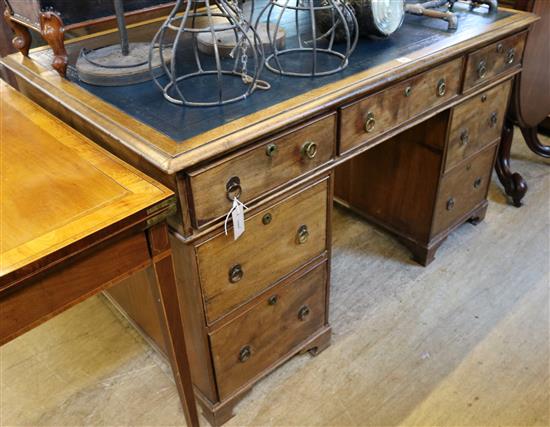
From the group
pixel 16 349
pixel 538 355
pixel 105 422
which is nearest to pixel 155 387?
pixel 105 422

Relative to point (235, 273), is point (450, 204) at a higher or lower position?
lower

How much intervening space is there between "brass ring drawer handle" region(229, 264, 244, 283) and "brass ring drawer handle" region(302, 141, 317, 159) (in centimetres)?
29

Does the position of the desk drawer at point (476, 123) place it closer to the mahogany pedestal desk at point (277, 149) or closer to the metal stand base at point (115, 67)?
the mahogany pedestal desk at point (277, 149)

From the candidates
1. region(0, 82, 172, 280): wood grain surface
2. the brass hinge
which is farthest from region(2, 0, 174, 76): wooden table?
the brass hinge

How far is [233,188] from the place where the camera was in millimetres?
1066

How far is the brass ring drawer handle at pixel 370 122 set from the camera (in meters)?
1.29

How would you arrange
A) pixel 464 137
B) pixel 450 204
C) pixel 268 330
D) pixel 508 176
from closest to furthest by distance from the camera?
pixel 268 330 < pixel 464 137 < pixel 450 204 < pixel 508 176

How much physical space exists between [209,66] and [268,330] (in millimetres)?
697

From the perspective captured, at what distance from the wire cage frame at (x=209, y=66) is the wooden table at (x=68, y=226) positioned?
0.75ft

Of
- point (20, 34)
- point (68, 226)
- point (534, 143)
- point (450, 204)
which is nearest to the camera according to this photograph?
point (68, 226)

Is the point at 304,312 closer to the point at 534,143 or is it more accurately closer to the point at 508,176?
the point at 508,176

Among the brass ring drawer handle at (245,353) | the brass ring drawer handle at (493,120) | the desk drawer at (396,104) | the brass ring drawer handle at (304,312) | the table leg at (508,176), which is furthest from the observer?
the table leg at (508,176)

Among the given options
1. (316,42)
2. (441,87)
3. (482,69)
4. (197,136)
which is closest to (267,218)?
(197,136)

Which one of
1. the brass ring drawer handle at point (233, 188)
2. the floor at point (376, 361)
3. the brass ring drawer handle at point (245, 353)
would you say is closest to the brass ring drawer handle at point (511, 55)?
the floor at point (376, 361)
